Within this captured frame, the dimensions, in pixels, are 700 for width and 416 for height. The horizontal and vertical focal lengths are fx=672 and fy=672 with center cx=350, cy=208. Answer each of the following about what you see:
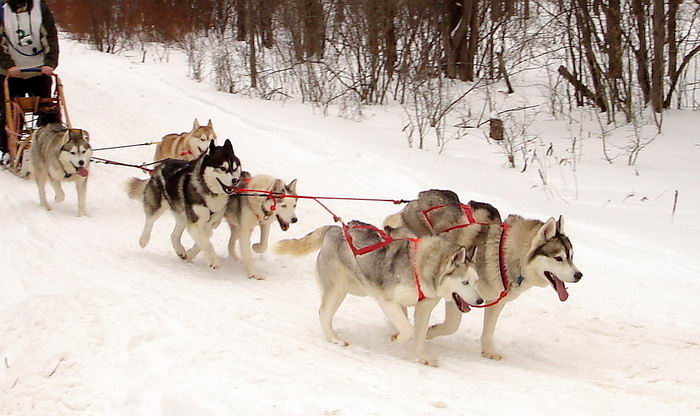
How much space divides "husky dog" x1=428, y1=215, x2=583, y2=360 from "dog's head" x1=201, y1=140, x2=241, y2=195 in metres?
2.16

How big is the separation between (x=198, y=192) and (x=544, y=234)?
2923mm

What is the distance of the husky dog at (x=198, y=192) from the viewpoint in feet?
18.4

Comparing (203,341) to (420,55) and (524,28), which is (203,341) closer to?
(420,55)

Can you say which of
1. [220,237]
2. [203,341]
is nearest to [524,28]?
[220,237]

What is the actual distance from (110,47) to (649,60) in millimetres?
14595

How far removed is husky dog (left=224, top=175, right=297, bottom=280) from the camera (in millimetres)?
5508

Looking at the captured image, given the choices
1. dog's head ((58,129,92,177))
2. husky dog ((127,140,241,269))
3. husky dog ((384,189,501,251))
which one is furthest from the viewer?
dog's head ((58,129,92,177))

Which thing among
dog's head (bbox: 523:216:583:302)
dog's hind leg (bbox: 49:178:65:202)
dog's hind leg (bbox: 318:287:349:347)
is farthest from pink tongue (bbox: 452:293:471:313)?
dog's hind leg (bbox: 49:178:65:202)

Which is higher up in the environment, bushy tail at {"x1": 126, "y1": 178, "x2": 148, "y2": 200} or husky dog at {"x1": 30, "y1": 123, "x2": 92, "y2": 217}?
husky dog at {"x1": 30, "y1": 123, "x2": 92, "y2": 217}

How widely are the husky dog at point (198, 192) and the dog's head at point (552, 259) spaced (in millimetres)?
2619

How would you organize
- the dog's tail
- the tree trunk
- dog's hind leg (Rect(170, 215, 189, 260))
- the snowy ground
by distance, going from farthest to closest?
1. the tree trunk
2. dog's hind leg (Rect(170, 215, 189, 260))
3. the dog's tail
4. the snowy ground

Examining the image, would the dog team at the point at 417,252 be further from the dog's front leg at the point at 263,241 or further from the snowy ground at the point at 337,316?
the snowy ground at the point at 337,316

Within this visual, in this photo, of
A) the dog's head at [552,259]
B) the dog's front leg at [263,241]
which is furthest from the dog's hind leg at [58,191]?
the dog's head at [552,259]

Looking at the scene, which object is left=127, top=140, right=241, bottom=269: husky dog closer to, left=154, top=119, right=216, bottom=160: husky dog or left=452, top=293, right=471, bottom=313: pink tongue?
left=154, top=119, right=216, bottom=160: husky dog
